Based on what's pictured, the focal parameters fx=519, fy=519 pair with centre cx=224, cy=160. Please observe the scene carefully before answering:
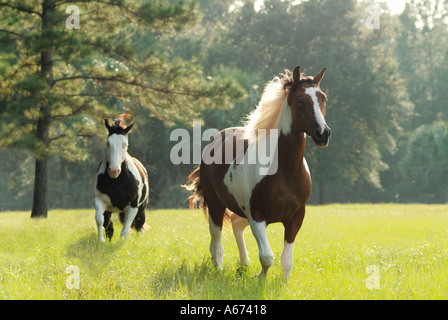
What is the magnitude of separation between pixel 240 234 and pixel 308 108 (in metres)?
2.34

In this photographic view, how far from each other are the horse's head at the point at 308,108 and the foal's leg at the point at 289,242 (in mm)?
969

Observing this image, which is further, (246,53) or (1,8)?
(246,53)

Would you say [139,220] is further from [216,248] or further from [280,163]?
[280,163]

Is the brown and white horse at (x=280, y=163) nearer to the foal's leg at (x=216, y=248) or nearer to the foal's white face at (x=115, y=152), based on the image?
the foal's leg at (x=216, y=248)

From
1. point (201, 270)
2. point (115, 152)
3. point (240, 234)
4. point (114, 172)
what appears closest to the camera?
point (201, 270)

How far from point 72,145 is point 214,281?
12062mm

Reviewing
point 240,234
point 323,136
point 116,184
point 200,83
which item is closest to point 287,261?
point 240,234

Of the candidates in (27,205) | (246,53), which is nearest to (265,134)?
(246,53)

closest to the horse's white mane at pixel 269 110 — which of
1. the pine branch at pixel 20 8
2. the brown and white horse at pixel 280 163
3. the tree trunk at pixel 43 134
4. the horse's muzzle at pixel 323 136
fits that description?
the brown and white horse at pixel 280 163

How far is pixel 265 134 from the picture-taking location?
18.9 feet

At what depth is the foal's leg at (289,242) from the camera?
5.67 m

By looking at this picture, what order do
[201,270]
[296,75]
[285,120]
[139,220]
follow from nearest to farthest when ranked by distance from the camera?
[296,75], [285,120], [201,270], [139,220]

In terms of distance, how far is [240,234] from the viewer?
691cm
